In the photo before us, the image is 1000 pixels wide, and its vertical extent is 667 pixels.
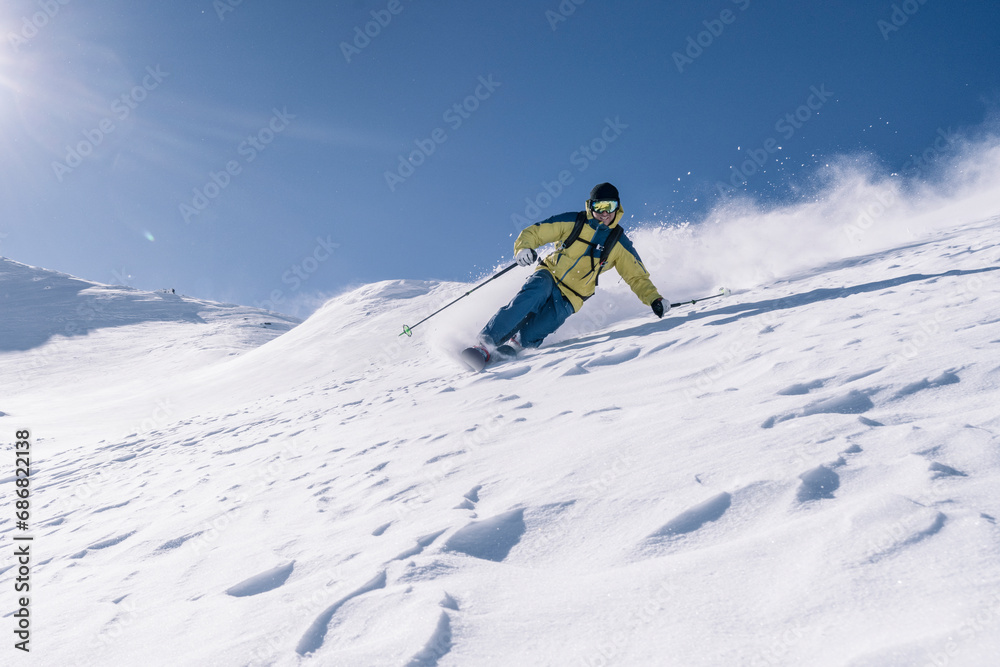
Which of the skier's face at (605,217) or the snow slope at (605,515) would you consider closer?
the snow slope at (605,515)

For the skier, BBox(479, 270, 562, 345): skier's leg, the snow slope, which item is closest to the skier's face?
the skier

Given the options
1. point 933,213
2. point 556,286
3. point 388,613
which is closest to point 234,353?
point 556,286

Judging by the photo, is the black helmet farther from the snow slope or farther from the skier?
the snow slope

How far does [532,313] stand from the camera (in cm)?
642

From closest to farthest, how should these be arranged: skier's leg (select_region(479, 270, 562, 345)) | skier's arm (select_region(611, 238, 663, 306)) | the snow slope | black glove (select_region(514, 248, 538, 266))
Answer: the snow slope
skier's leg (select_region(479, 270, 562, 345))
black glove (select_region(514, 248, 538, 266))
skier's arm (select_region(611, 238, 663, 306))

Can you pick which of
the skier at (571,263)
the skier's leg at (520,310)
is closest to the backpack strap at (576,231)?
the skier at (571,263)

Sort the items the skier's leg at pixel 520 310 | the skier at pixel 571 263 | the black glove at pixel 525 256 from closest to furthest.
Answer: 1. the skier's leg at pixel 520 310
2. the black glove at pixel 525 256
3. the skier at pixel 571 263

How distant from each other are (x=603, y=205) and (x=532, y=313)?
5.29ft

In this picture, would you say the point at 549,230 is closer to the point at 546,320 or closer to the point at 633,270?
the point at 546,320

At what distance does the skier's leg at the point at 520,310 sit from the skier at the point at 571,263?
0.04 ft

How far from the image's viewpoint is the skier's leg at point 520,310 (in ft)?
19.1

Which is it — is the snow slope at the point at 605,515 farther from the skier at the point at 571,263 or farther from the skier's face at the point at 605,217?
the skier's face at the point at 605,217

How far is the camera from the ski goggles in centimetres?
625

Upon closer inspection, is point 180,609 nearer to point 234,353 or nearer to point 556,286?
point 556,286
